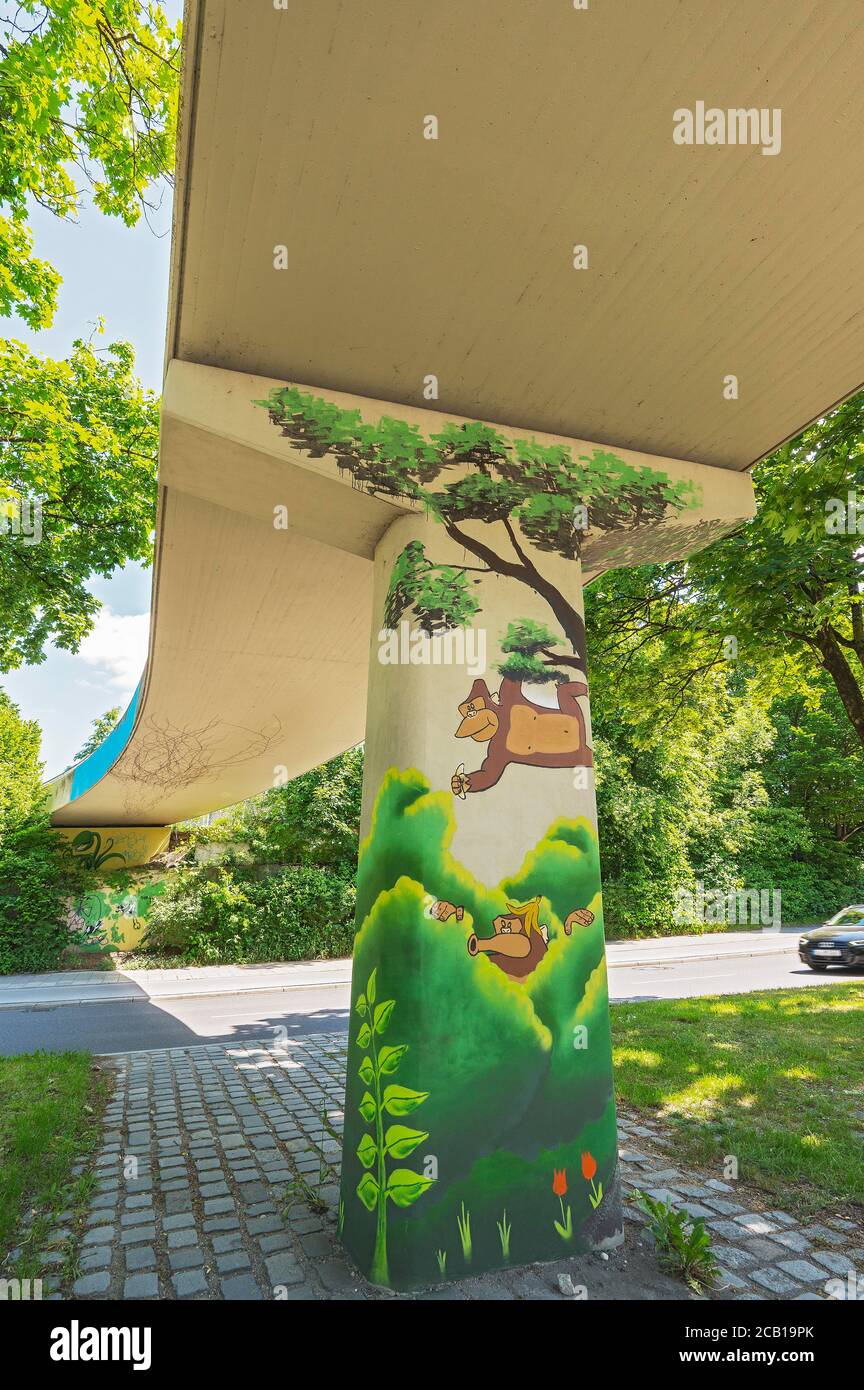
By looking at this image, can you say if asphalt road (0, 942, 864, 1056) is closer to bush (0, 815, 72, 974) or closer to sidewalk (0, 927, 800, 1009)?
sidewalk (0, 927, 800, 1009)

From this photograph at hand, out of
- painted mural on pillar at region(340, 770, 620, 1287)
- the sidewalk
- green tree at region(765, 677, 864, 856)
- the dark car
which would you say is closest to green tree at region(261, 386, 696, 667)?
painted mural on pillar at region(340, 770, 620, 1287)

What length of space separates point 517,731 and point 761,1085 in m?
5.00

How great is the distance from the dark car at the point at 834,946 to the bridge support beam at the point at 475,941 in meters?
A: 14.3

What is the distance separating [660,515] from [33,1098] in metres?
7.08

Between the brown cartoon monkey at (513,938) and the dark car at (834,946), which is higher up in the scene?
the brown cartoon monkey at (513,938)

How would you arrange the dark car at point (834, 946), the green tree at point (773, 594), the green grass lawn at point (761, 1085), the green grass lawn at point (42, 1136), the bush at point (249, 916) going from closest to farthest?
1. the green grass lawn at point (42, 1136)
2. the green grass lawn at point (761, 1085)
3. the green tree at point (773, 594)
4. the dark car at point (834, 946)
5. the bush at point (249, 916)

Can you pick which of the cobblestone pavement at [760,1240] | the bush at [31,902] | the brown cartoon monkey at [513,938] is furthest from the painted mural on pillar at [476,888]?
the bush at [31,902]

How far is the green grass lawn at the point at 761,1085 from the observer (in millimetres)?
4770

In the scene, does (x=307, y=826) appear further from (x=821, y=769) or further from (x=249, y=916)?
(x=821, y=769)

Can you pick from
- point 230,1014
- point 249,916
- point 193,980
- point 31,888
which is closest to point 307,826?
point 249,916

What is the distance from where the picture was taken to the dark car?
15.4m

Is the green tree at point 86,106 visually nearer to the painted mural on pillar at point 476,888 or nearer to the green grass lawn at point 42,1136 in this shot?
the painted mural on pillar at point 476,888

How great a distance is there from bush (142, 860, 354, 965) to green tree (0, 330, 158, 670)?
8361 mm

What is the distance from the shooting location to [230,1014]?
11125 millimetres
